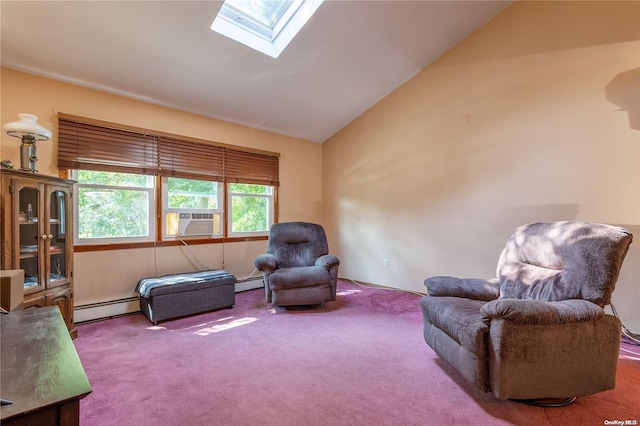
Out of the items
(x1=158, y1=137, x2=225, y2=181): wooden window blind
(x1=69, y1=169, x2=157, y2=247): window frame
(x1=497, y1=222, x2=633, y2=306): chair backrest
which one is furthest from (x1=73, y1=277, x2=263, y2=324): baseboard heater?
(x1=497, y1=222, x2=633, y2=306): chair backrest

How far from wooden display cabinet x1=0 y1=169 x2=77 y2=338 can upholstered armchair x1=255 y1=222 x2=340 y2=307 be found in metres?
1.70

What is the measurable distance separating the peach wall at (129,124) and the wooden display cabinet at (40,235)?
1.38ft

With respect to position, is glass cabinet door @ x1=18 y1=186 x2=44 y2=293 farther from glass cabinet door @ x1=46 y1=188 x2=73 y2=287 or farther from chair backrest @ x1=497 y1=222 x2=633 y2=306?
chair backrest @ x1=497 y1=222 x2=633 y2=306

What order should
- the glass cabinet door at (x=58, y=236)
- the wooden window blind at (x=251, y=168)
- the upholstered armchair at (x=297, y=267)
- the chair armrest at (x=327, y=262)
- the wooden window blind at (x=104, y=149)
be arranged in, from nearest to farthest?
1. the glass cabinet door at (x=58, y=236)
2. the wooden window blind at (x=104, y=149)
3. the upholstered armchair at (x=297, y=267)
4. the chair armrest at (x=327, y=262)
5. the wooden window blind at (x=251, y=168)

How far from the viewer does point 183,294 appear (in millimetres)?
2934

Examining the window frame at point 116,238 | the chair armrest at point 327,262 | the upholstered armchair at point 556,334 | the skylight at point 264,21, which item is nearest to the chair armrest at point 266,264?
the chair armrest at point 327,262

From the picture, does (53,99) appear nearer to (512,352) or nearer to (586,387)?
(512,352)

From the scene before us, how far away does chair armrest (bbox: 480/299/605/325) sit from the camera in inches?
58.2

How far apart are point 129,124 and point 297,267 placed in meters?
2.49

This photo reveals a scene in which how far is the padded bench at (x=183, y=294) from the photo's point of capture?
2801 mm

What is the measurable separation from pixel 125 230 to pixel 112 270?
44cm

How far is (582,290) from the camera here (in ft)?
5.45

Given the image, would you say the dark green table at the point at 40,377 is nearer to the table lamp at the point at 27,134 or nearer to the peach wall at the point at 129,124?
the table lamp at the point at 27,134

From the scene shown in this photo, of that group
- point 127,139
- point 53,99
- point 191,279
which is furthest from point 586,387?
point 53,99
